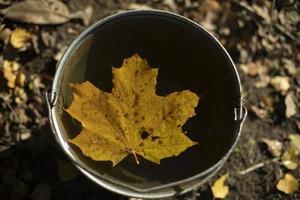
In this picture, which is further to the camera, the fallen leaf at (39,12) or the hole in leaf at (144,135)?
the fallen leaf at (39,12)

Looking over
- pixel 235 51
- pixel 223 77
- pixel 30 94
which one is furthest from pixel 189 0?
pixel 30 94

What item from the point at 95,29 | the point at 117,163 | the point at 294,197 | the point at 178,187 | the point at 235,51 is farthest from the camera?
the point at 235,51

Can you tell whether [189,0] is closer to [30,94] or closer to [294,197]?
[30,94]

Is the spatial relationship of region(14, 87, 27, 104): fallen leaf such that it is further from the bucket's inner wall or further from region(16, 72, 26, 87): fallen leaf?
the bucket's inner wall

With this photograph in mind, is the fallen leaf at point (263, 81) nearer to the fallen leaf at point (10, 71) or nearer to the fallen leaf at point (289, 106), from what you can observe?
the fallen leaf at point (289, 106)

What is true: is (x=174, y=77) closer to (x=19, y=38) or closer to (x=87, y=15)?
(x=87, y=15)

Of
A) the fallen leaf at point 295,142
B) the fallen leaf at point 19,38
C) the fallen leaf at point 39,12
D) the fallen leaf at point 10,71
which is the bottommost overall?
the fallen leaf at point 295,142

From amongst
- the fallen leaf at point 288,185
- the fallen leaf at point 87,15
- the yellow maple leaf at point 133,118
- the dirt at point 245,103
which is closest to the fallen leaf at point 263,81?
the dirt at point 245,103
